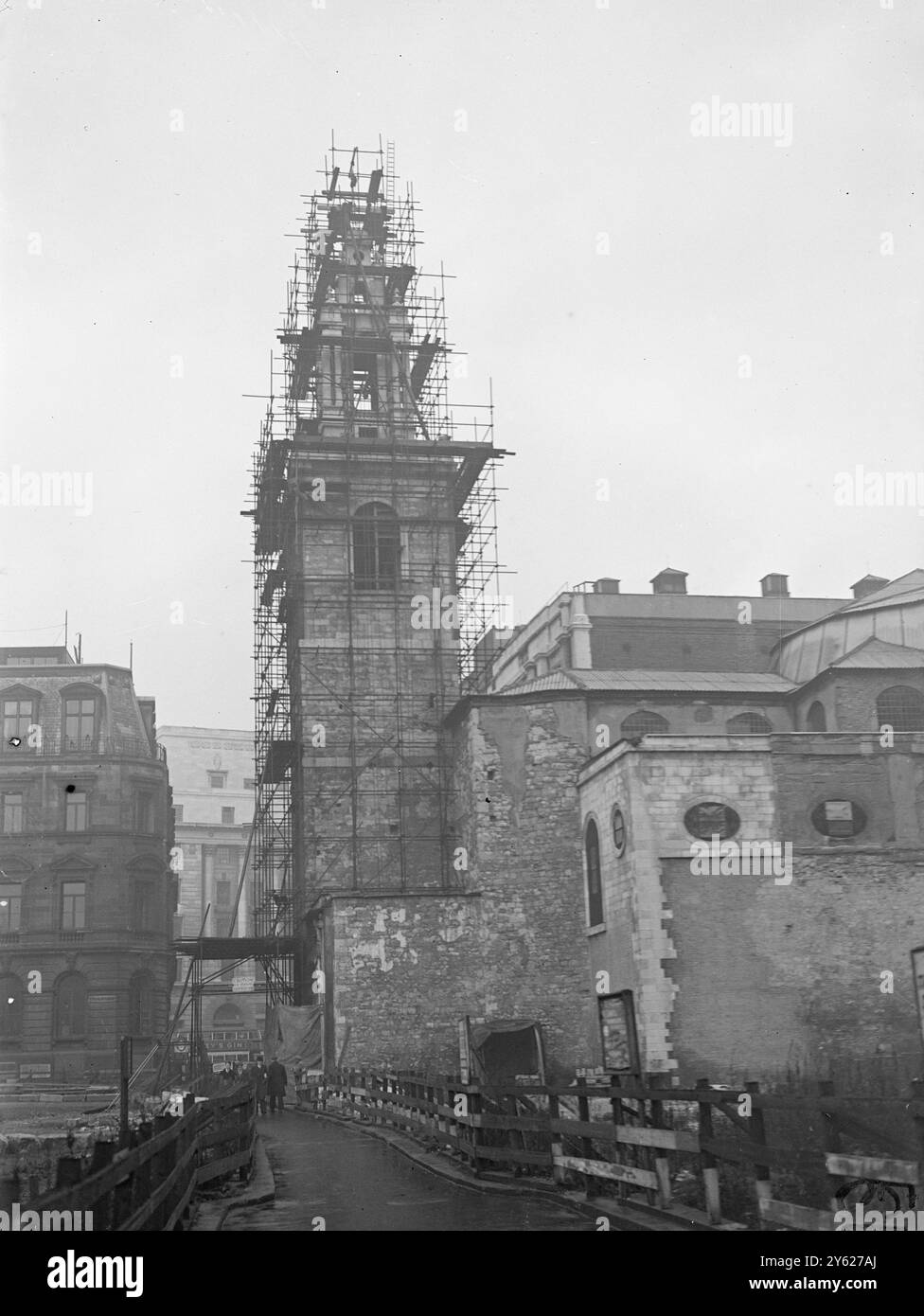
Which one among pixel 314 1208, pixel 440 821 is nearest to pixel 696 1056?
pixel 440 821

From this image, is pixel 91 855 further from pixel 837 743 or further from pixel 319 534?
pixel 837 743

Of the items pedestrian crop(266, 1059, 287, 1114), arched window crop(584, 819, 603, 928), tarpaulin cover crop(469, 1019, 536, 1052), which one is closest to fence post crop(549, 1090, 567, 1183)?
pedestrian crop(266, 1059, 287, 1114)

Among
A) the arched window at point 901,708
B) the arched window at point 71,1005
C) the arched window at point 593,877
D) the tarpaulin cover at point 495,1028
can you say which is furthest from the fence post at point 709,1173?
the arched window at point 71,1005

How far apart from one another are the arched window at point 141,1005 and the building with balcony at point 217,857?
2063 centimetres

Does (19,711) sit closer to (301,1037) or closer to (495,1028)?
(301,1037)

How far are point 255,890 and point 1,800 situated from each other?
10.2m

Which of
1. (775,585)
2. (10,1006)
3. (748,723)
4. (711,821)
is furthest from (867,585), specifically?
(10,1006)

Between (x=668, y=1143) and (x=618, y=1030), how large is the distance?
320 inches

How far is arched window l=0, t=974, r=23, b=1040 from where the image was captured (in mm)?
43938

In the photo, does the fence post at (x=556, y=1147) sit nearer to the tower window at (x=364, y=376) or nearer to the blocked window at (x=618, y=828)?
the blocked window at (x=618, y=828)

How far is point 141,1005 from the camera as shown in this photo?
45844mm

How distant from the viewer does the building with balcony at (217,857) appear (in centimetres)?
7181
